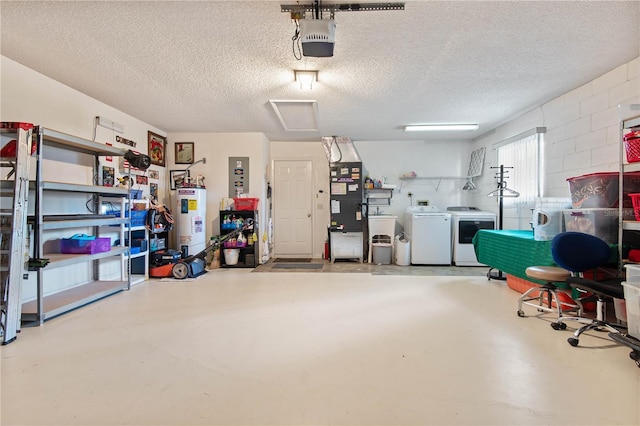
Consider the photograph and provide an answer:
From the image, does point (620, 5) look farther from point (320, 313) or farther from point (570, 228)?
point (320, 313)

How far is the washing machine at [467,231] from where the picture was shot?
16.2 ft

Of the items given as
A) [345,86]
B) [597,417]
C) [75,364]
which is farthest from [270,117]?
[597,417]

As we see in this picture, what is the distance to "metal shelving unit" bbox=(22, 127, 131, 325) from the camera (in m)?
2.43

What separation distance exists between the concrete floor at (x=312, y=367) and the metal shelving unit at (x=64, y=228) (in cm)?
21

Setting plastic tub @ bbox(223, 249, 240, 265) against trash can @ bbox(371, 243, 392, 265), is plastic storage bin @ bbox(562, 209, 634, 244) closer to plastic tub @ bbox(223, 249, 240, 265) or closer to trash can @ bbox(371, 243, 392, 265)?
trash can @ bbox(371, 243, 392, 265)

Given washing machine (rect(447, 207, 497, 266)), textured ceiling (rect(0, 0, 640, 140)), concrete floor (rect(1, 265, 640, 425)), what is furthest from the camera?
washing machine (rect(447, 207, 497, 266))

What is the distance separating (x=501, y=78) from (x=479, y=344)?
9.34ft

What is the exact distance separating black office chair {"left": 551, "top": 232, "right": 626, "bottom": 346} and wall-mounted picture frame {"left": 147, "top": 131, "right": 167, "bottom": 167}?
586 centimetres

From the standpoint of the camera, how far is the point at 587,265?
2297 millimetres

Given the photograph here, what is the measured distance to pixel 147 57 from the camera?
260 cm

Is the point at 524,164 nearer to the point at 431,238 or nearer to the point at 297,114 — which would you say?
the point at 431,238

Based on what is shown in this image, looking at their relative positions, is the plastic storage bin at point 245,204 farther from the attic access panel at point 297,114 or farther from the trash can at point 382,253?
the trash can at point 382,253

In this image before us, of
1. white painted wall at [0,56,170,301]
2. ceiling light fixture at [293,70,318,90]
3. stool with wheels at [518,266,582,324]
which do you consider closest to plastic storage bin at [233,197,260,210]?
white painted wall at [0,56,170,301]

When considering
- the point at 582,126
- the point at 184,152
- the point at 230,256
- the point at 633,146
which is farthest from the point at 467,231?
the point at 184,152
